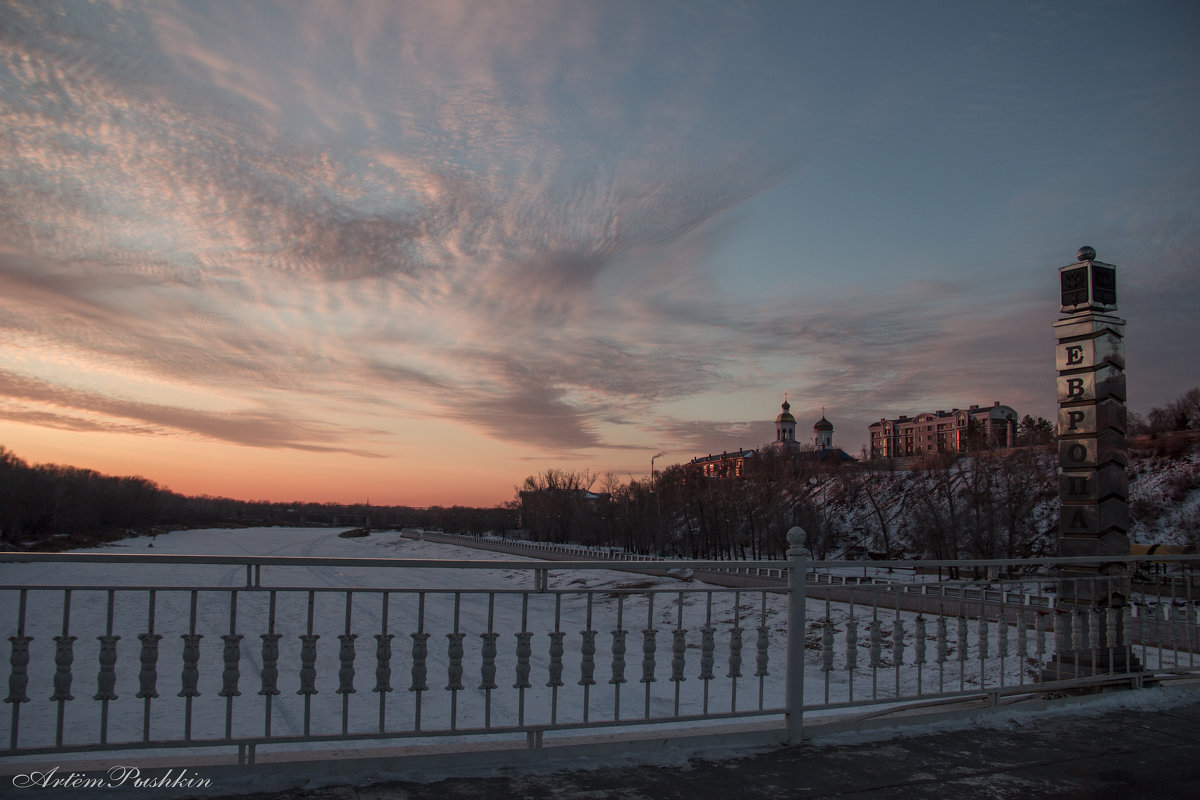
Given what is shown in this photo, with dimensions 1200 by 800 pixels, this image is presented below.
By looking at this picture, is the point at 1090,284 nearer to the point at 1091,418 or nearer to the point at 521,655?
the point at 1091,418

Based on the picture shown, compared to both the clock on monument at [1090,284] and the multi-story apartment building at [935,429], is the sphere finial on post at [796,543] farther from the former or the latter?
the multi-story apartment building at [935,429]

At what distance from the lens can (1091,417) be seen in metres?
7.61

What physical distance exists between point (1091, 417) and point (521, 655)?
640cm

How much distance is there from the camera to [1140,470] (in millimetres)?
53688

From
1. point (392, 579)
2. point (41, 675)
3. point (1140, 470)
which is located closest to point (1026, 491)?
Result: point (1140, 470)

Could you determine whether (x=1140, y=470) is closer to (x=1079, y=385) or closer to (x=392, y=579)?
(x=392, y=579)

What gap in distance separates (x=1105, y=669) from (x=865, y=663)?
54.7 feet

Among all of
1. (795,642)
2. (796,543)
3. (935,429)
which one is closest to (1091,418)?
(796,543)

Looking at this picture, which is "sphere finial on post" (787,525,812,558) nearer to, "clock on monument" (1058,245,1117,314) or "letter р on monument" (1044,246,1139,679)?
"letter р on monument" (1044,246,1139,679)

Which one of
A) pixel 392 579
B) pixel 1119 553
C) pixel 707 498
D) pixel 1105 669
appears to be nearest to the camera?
pixel 1105 669

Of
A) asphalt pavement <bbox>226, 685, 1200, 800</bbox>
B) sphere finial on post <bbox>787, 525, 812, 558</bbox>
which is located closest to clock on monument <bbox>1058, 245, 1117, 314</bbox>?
asphalt pavement <bbox>226, 685, 1200, 800</bbox>

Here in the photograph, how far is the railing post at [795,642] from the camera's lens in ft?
15.5

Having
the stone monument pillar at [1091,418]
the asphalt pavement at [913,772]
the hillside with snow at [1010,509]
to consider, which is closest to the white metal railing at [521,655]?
the asphalt pavement at [913,772]

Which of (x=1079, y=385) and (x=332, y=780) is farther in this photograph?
(x=1079, y=385)
